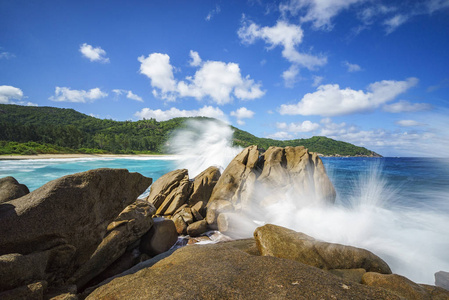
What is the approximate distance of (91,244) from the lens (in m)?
4.94

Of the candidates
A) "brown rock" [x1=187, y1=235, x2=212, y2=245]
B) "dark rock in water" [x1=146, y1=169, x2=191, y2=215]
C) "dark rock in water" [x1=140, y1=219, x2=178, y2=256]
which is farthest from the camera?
"dark rock in water" [x1=146, y1=169, x2=191, y2=215]

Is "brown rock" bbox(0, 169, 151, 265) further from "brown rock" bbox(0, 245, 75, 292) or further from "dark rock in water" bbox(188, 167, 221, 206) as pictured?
"dark rock in water" bbox(188, 167, 221, 206)

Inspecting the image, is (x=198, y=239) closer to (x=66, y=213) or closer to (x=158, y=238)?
(x=158, y=238)

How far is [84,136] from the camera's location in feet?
295

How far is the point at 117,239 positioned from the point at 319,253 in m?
6.17

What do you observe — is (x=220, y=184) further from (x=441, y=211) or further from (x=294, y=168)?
(x=441, y=211)

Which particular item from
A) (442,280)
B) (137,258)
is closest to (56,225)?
(137,258)

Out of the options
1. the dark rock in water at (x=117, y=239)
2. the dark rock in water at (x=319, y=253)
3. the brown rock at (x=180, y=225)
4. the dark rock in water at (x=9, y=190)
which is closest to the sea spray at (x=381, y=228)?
the brown rock at (x=180, y=225)

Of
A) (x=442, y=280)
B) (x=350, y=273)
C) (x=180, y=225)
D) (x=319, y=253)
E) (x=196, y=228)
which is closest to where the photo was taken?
(x=350, y=273)

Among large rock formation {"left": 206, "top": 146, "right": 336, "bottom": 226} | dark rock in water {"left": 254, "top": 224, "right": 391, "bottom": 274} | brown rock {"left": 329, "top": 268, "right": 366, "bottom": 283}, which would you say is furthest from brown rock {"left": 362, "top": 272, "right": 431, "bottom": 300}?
large rock formation {"left": 206, "top": 146, "right": 336, "bottom": 226}

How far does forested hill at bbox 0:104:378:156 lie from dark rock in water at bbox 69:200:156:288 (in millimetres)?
70499

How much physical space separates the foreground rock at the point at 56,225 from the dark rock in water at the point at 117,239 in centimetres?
49

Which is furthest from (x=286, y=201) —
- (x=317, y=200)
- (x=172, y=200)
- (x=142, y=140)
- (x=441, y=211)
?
(x=142, y=140)

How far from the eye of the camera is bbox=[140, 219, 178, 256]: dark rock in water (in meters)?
7.51
